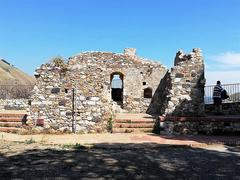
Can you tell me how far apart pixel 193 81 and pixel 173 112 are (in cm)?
152

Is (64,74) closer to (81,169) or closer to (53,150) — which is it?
(53,150)

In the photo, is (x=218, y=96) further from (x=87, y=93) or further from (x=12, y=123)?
(x=12, y=123)

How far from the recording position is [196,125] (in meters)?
14.3

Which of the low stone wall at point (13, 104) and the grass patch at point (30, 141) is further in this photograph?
the low stone wall at point (13, 104)

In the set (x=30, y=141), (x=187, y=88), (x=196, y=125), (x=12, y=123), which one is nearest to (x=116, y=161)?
(x=30, y=141)

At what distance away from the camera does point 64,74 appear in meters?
14.1

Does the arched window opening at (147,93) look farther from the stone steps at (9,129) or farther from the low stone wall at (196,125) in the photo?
the stone steps at (9,129)

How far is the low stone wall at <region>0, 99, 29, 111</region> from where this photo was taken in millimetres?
22422

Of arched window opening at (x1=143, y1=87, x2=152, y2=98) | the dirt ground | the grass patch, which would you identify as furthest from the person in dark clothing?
the grass patch

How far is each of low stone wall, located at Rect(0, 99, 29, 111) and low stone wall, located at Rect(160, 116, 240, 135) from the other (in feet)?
36.3

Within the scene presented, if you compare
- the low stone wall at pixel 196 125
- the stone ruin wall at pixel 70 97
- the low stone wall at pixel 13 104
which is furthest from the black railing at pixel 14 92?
the low stone wall at pixel 196 125

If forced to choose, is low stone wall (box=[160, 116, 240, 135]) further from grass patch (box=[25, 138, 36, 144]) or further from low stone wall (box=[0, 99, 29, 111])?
low stone wall (box=[0, 99, 29, 111])

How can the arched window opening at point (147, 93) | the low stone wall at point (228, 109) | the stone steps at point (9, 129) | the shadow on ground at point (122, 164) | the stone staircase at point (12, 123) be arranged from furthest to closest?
1. the arched window opening at point (147, 93)
2. the low stone wall at point (228, 109)
3. the stone staircase at point (12, 123)
4. the stone steps at point (9, 129)
5. the shadow on ground at point (122, 164)

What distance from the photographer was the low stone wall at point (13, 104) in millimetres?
22422
